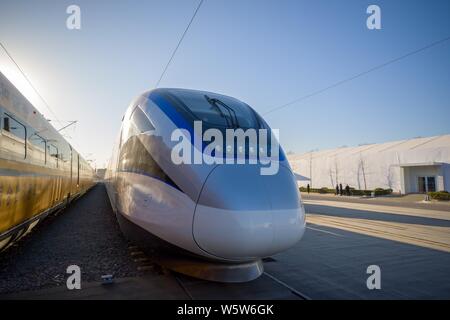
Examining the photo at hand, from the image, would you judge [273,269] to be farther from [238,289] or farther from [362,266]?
[362,266]

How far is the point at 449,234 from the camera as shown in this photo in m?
8.80

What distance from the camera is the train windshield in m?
4.46

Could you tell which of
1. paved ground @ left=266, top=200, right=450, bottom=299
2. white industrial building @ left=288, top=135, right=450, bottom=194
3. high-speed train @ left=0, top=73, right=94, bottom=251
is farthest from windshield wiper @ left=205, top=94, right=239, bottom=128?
white industrial building @ left=288, top=135, right=450, bottom=194

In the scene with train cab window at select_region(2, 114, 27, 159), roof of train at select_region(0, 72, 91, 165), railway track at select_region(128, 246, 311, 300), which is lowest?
railway track at select_region(128, 246, 311, 300)

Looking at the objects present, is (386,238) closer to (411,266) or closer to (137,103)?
(411,266)

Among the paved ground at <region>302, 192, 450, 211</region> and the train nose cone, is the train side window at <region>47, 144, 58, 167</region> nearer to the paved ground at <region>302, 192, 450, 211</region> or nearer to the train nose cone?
the train nose cone

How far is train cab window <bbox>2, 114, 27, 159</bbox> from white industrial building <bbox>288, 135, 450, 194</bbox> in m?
34.4

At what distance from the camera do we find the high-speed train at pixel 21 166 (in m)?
5.26

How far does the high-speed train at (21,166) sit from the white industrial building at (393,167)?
33654 millimetres

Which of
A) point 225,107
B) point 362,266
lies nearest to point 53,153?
point 225,107

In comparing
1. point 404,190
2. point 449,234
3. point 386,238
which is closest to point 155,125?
point 386,238

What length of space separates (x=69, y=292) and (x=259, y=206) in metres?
2.78

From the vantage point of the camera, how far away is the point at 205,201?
3455mm
